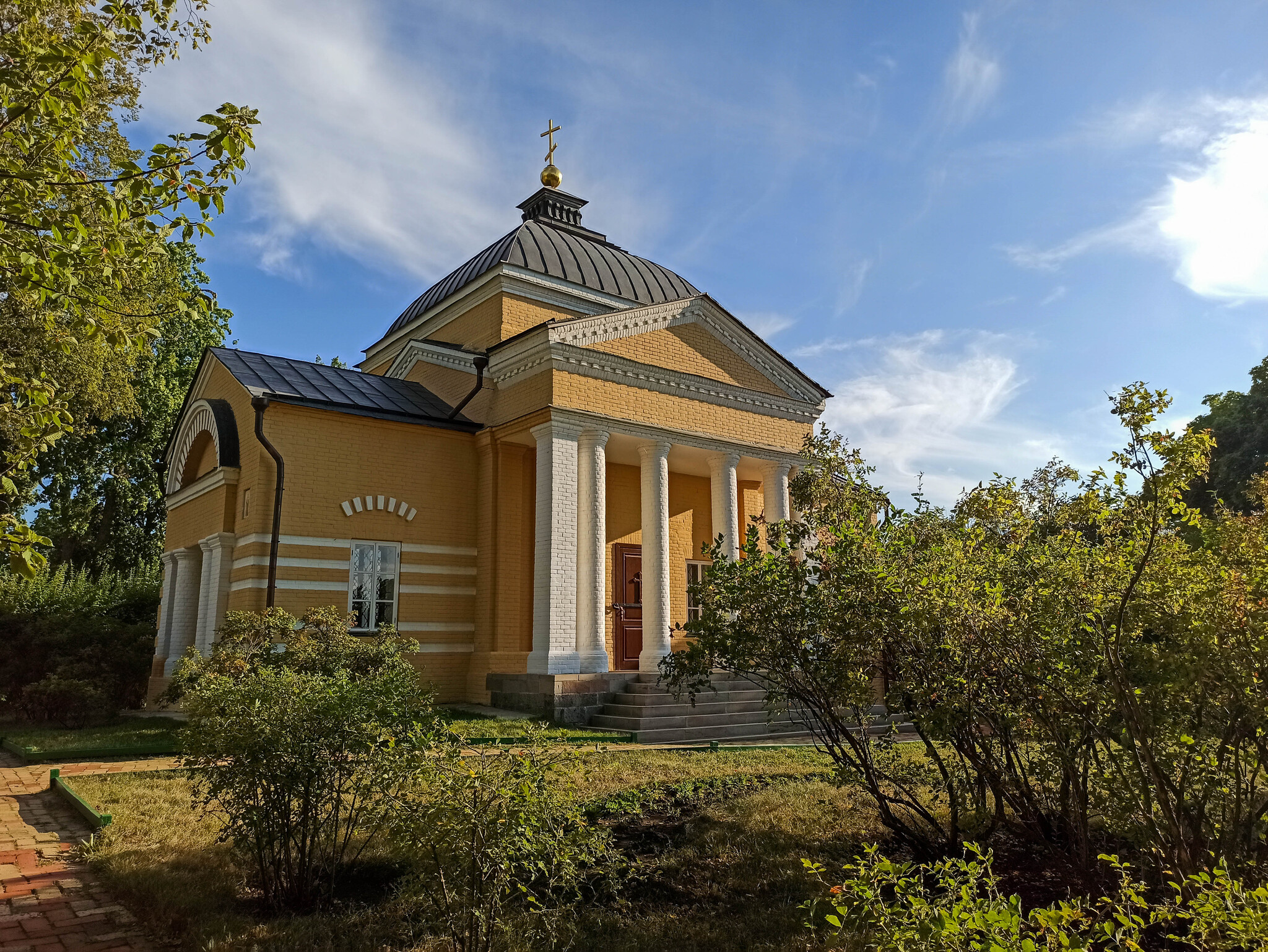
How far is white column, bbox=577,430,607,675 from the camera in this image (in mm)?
14742

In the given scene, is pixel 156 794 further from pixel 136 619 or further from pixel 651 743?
pixel 136 619

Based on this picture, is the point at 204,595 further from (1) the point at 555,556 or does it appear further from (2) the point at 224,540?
(1) the point at 555,556

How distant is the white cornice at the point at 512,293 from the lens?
18.2 metres

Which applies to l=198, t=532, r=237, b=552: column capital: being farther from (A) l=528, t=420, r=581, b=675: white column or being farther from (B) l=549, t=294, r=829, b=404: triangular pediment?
(B) l=549, t=294, r=829, b=404: triangular pediment

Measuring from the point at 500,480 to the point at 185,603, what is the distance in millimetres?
7019

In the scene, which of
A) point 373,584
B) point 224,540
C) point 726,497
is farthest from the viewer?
point 726,497

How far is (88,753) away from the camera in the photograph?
33.1ft

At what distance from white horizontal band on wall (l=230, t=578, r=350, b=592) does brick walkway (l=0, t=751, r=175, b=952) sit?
5791mm

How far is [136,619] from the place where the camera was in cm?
1931

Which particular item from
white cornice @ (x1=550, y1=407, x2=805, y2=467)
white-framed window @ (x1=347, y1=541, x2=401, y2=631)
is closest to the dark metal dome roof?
white cornice @ (x1=550, y1=407, x2=805, y2=467)

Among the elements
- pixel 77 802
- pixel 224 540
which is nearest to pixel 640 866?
pixel 77 802

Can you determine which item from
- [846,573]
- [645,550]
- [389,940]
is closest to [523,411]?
[645,550]

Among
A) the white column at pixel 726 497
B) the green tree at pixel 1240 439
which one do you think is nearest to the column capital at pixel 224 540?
the white column at pixel 726 497

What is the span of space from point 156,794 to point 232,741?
12.3 feet
